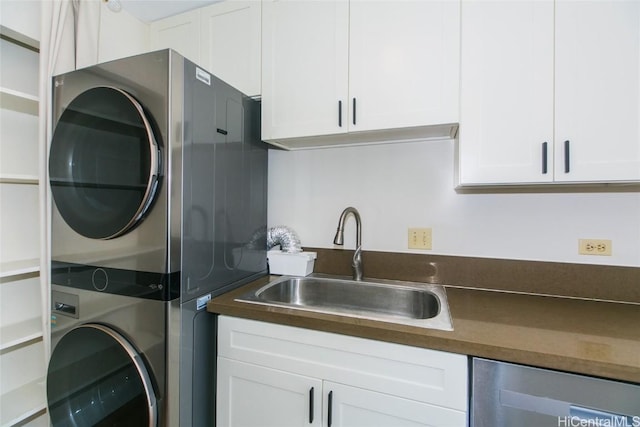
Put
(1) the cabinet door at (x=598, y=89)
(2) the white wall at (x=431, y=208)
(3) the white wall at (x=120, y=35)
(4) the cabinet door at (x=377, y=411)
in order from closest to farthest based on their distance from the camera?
(4) the cabinet door at (x=377, y=411) → (1) the cabinet door at (x=598, y=89) → (2) the white wall at (x=431, y=208) → (3) the white wall at (x=120, y=35)

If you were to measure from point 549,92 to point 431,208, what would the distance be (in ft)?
2.21

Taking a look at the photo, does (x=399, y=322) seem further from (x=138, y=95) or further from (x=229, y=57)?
(x=229, y=57)

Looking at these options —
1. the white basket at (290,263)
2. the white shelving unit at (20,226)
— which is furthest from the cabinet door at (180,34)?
the white basket at (290,263)

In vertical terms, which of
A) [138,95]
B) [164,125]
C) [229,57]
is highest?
[229,57]

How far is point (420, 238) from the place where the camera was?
1584 mm

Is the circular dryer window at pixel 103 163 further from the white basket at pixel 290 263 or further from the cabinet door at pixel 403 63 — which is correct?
the cabinet door at pixel 403 63

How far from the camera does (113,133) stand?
3.77 feet

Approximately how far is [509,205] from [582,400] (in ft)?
2.80

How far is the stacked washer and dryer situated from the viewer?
1080 millimetres

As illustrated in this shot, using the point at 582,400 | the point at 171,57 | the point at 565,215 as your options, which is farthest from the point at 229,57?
the point at 582,400

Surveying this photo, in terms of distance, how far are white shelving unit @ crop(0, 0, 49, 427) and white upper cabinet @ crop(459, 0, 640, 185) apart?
188 cm

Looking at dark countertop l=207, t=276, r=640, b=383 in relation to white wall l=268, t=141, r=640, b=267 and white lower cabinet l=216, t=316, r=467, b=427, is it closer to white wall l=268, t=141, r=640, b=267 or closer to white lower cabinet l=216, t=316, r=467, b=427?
white lower cabinet l=216, t=316, r=467, b=427

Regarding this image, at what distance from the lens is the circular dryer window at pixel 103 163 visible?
42.5 inches

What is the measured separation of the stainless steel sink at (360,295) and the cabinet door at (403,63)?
78 centimetres
